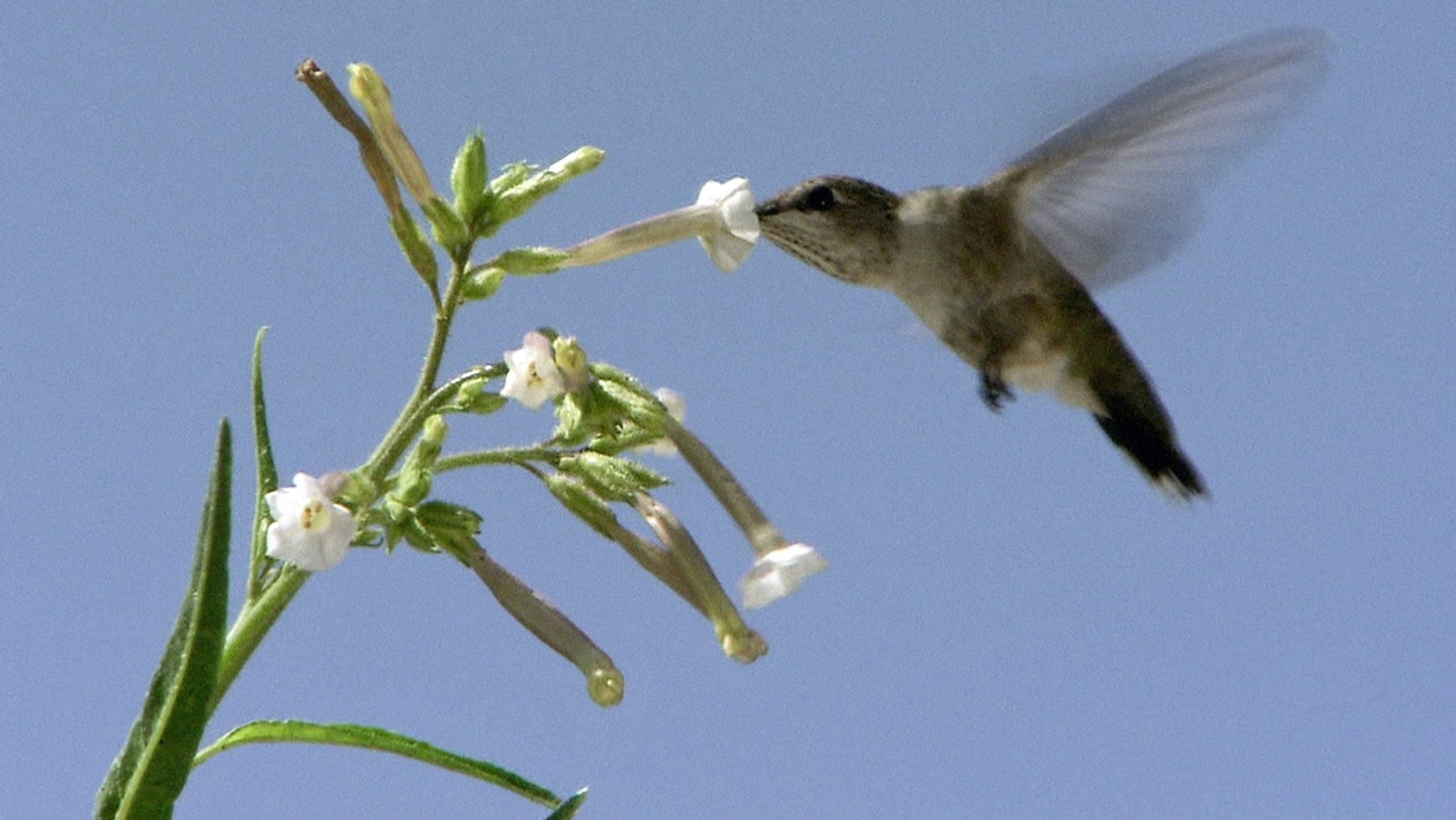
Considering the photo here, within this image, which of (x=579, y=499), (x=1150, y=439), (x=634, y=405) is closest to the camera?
(x=634, y=405)

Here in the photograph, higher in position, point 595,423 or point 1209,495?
point 595,423

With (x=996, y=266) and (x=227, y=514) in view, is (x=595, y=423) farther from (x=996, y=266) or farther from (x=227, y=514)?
(x=996, y=266)

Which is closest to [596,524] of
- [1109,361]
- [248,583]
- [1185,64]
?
[248,583]

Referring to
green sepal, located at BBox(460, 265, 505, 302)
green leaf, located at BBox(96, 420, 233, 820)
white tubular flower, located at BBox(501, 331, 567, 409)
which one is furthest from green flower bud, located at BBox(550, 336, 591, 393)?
green leaf, located at BBox(96, 420, 233, 820)

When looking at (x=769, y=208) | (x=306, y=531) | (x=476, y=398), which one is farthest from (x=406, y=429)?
(x=769, y=208)

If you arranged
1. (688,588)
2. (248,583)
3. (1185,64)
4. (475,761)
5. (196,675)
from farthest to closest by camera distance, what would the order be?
(1185,64), (688,588), (475,761), (248,583), (196,675)

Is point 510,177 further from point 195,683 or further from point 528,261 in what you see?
point 195,683
